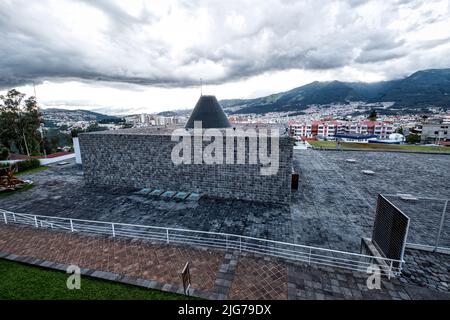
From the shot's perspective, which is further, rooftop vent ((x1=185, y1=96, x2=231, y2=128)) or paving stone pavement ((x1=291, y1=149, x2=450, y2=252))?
rooftop vent ((x1=185, y1=96, x2=231, y2=128))

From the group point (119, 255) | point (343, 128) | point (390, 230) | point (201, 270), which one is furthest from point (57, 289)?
point (343, 128)

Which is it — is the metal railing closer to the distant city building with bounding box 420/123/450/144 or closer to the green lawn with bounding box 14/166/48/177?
the green lawn with bounding box 14/166/48/177

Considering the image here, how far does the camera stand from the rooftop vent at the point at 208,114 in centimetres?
1544

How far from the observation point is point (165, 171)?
1276 centimetres

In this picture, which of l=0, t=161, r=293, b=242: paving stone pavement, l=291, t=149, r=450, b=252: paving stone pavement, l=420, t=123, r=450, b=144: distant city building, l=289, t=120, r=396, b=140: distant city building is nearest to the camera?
l=291, t=149, r=450, b=252: paving stone pavement

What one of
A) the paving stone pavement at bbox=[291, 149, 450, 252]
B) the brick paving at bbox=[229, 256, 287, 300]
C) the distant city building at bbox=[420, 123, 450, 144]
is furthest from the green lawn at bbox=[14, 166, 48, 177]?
the distant city building at bbox=[420, 123, 450, 144]

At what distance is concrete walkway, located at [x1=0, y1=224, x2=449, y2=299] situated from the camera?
491 cm

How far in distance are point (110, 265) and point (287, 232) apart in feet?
21.0

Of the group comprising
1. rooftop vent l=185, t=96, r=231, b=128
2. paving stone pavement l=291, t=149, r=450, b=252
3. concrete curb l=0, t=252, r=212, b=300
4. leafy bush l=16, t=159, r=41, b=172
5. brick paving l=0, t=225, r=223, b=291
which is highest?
rooftop vent l=185, t=96, r=231, b=128

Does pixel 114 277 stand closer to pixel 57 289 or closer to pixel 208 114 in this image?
pixel 57 289

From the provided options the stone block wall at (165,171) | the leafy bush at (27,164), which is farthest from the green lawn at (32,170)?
the stone block wall at (165,171)

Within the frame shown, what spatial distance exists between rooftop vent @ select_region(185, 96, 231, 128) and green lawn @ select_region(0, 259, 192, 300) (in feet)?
38.5

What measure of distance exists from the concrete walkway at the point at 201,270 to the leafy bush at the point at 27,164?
15466 mm

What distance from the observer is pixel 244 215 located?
32.4 ft
